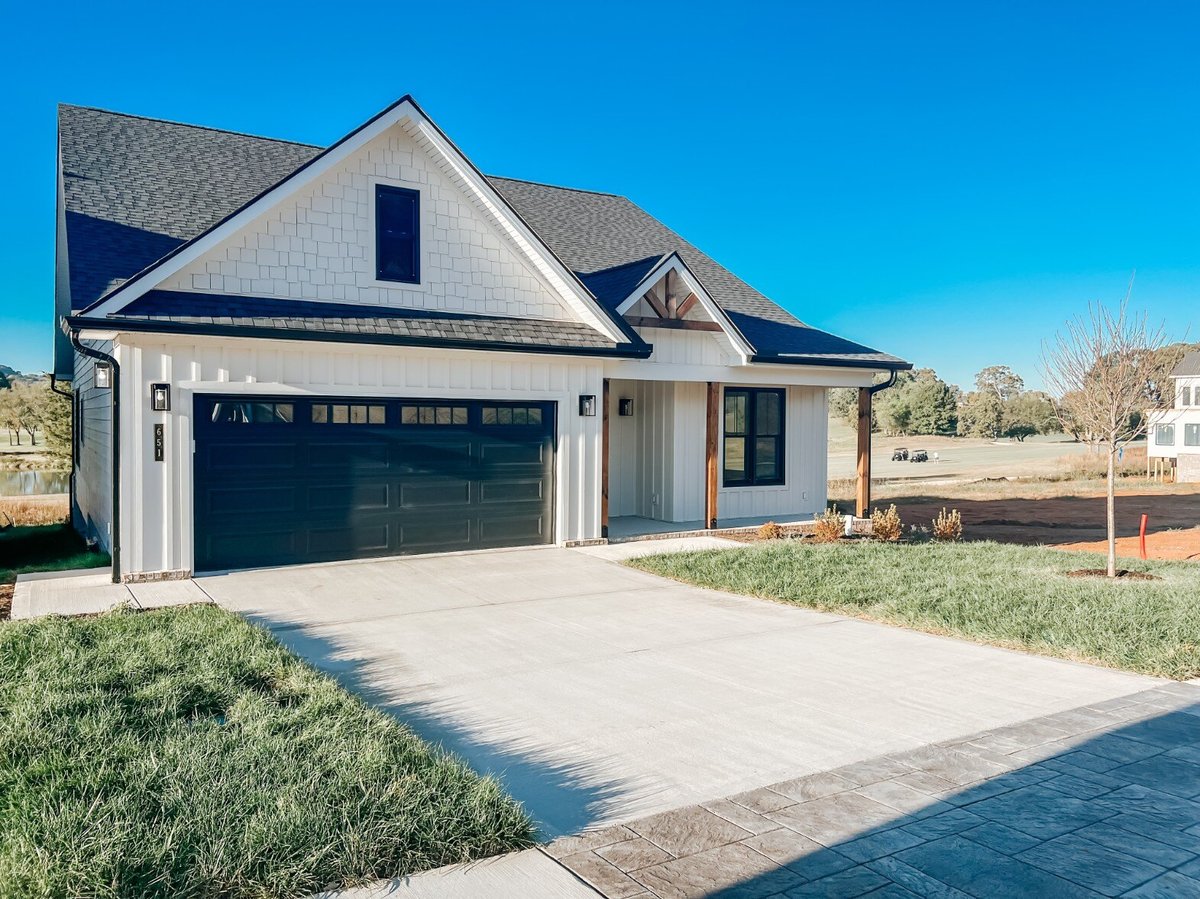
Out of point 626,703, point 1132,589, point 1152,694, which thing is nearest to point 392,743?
point 626,703

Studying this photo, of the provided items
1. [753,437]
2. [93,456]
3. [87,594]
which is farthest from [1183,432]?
[87,594]

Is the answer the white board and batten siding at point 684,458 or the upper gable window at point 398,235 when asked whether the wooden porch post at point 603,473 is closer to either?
the white board and batten siding at point 684,458

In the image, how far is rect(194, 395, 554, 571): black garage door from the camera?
10578 mm

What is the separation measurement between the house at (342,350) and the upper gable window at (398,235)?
0.10ft

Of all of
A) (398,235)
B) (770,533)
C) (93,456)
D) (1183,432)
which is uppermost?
(398,235)

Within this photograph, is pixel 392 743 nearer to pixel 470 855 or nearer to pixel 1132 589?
pixel 470 855

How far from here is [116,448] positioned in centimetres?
975

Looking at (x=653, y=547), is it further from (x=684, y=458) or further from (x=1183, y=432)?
(x=1183, y=432)

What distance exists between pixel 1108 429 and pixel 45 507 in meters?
23.7

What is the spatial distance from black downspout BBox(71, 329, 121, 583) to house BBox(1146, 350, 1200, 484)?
4214cm

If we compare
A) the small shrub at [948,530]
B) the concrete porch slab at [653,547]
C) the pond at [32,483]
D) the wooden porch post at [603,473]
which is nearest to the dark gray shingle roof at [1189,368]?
the small shrub at [948,530]

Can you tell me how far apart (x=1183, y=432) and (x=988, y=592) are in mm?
39132

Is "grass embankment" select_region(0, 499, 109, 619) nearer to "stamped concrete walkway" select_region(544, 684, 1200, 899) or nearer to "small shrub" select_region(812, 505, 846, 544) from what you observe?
"stamped concrete walkway" select_region(544, 684, 1200, 899)

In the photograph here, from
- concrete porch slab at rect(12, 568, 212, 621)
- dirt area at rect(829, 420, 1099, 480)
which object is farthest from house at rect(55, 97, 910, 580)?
dirt area at rect(829, 420, 1099, 480)
